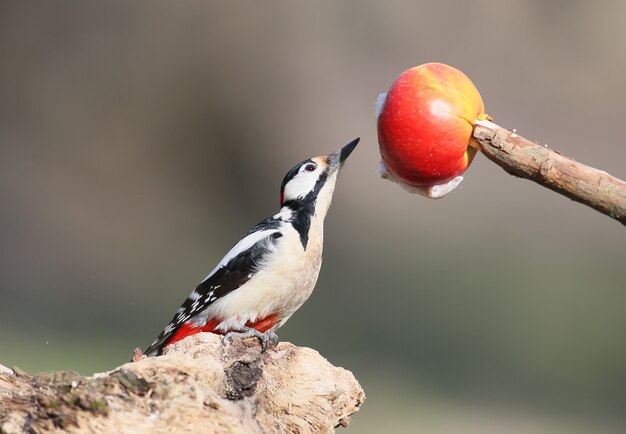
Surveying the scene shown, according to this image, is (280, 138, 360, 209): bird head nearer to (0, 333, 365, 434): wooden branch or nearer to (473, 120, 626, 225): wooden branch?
(0, 333, 365, 434): wooden branch

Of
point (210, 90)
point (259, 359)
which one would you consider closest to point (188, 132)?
point (210, 90)

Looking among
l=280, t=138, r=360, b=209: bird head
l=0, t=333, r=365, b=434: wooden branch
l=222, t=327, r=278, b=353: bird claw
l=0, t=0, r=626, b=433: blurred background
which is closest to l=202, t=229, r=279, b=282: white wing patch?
l=280, t=138, r=360, b=209: bird head

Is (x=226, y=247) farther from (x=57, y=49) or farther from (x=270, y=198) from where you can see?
(x=57, y=49)

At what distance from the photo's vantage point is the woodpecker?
4082 millimetres

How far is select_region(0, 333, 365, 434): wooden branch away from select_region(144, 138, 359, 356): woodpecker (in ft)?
3.01

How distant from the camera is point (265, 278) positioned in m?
4.11

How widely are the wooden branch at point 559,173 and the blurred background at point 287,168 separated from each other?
5.05 meters

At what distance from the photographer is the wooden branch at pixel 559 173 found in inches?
86.2

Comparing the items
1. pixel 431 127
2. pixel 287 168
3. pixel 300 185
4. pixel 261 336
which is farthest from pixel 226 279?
pixel 287 168

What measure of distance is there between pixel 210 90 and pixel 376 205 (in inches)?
76.9

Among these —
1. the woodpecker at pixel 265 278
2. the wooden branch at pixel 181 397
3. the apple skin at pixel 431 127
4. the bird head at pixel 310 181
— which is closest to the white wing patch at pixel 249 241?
the woodpecker at pixel 265 278

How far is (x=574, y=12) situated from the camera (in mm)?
10484

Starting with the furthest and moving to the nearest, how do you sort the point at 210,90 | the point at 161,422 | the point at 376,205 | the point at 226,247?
the point at 210,90, the point at 376,205, the point at 226,247, the point at 161,422

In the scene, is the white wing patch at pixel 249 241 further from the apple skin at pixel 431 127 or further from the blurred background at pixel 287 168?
the blurred background at pixel 287 168
